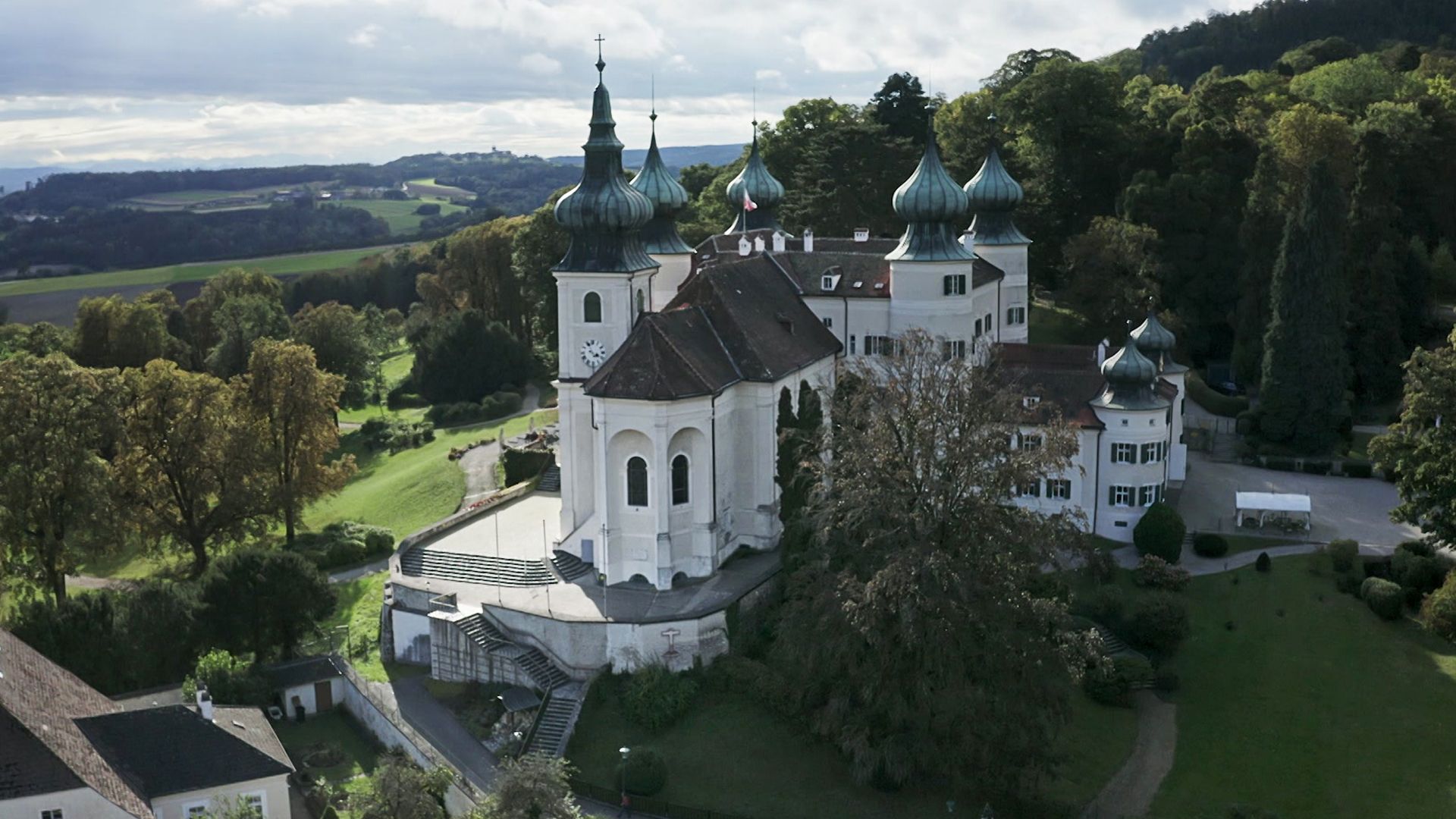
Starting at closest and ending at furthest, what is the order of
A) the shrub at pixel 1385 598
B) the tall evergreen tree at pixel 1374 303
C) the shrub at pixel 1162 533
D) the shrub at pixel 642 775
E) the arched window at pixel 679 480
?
the shrub at pixel 642 775
the shrub at pixel 1385 598
the arched window at pixel 679 480
the shrub at pixel 1162 533
the tall evergreen tree at pixel 1374 303

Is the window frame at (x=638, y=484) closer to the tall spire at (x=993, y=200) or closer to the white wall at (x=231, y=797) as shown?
the white wall at (x=231, y=797)

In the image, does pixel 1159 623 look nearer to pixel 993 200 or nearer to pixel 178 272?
pixel 993 200

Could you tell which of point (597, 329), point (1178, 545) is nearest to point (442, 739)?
point (597, 329)

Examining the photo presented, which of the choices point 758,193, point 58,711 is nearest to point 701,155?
point 758,193

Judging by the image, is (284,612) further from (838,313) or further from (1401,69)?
(1401,69)

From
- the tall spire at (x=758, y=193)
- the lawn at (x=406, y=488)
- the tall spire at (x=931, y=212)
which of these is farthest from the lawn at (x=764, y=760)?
the tall spire at (x=758, y=193)

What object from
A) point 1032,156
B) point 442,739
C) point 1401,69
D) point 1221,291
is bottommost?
point 442,739
